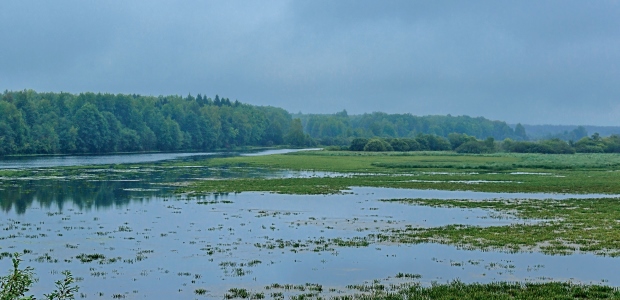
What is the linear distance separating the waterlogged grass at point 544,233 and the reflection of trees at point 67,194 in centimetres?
2232

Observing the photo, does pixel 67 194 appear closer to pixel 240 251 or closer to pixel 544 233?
pixel 240 251

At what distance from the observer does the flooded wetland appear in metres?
21.1

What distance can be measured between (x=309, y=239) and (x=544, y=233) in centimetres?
1079

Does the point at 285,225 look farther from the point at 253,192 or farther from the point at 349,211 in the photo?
the point at 253,192

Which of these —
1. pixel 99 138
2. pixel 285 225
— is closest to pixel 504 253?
pixel 285 225

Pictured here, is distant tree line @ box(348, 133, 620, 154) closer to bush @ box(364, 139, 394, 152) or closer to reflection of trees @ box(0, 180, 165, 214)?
bush @ box(364, 139, 394, 152)

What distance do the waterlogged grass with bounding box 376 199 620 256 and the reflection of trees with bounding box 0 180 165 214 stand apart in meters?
22.3

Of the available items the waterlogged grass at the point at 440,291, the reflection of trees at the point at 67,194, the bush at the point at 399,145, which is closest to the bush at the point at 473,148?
the bush at the point at 399,145

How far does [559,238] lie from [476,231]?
3.86 m

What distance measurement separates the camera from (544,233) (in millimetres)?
30906

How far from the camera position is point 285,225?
114ft

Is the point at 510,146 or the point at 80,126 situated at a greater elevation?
the point at 80,126

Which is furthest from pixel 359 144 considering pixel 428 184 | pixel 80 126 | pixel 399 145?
pixel 428 184

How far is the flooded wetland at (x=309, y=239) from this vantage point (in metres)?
21.1
